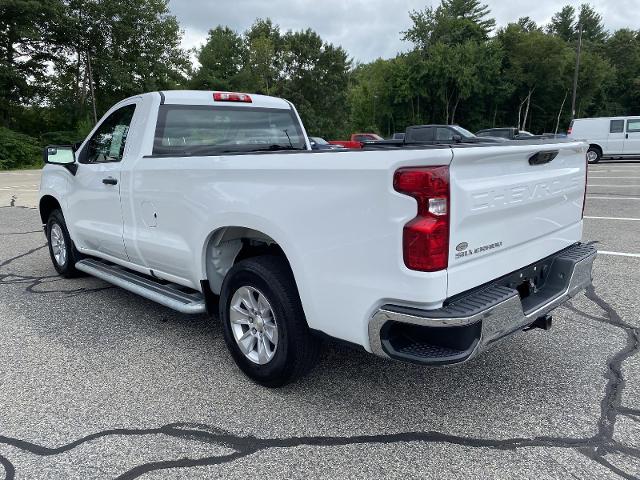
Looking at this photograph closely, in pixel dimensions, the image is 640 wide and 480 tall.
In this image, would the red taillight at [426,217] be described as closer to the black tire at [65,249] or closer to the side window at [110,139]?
the side window at [110,139]

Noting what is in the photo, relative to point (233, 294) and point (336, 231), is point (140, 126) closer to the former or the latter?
point (233, 294)

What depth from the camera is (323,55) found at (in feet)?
190

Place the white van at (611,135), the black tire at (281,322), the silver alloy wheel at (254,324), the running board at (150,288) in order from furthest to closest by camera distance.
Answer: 1. the white van at (611,135)
2. the running board at (150,288)
3. the silver alloy wheel at (254,324)
4. the black tire at (281,322)

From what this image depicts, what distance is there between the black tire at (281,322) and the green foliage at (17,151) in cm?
3201

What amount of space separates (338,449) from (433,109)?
52.6 meters

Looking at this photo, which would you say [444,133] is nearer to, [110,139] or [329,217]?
[110,139]

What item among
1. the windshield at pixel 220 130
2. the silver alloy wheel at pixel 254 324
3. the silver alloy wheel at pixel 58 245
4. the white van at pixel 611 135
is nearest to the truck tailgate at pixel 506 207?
the silver alloy wheel at pixel 254 324

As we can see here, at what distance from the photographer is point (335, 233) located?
2.56 metres

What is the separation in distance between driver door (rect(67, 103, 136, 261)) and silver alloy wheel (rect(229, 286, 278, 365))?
1635mm

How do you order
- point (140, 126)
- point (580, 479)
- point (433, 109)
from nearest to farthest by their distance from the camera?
point (580, 479) → point (140, 126) → point (433, 109)

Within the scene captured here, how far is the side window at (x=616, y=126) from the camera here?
71.6 feet

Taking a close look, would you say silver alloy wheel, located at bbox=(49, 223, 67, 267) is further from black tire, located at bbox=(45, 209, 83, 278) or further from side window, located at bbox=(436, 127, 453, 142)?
side window, located at bbox=(436, 127, 453, 142)

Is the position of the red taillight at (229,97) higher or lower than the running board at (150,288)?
higher

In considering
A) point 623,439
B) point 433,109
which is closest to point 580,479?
point 623,439
